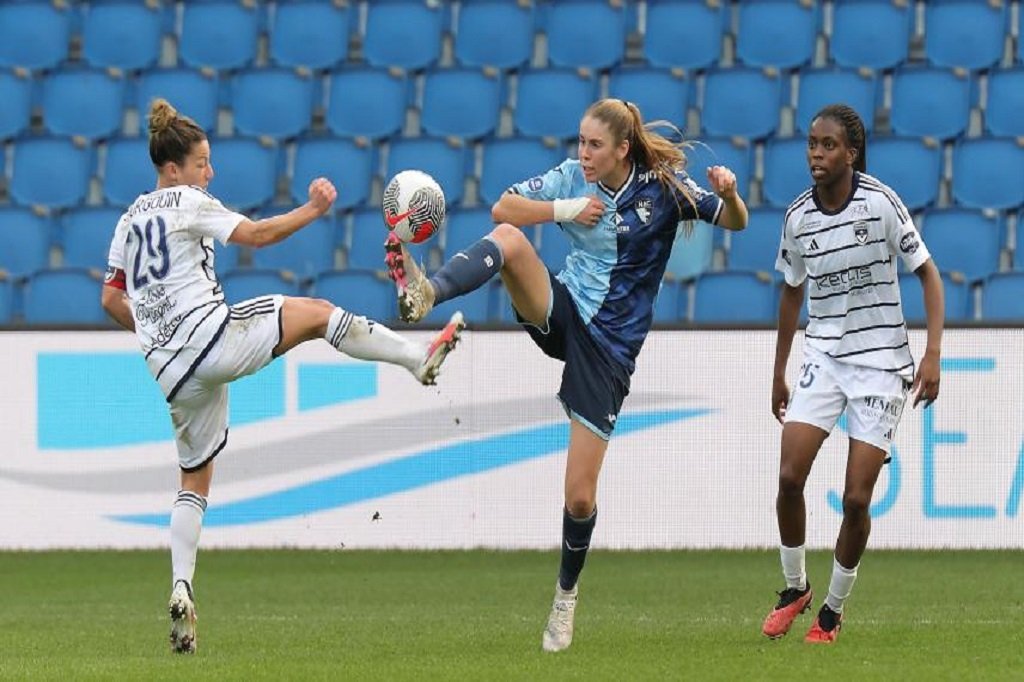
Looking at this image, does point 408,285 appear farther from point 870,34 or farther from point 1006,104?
point 870,34

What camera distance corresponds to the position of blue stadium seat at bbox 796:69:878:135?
1739cm

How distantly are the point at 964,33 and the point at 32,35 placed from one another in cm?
861

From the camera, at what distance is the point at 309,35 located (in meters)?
18.8

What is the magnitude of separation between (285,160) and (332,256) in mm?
1362

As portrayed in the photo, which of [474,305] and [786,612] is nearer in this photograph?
[786,612]

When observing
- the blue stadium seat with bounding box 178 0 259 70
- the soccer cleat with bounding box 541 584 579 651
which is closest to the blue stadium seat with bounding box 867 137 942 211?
the blue stadium seat with bounding box 178 0 259 70

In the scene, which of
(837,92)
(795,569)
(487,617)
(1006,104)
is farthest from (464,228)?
(795,569)

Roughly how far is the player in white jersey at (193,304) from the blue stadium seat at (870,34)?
1031 centimetres

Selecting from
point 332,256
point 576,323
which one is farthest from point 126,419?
point 576,323

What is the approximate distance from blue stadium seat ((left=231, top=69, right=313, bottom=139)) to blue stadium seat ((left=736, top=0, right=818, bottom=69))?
156 inches

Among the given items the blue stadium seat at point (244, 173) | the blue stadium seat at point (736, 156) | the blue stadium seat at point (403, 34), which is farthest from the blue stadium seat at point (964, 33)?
the blue stadium seat at point (244, 173)

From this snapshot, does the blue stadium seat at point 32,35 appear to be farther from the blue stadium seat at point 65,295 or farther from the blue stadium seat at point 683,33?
the blue stadium seat at point 683,33

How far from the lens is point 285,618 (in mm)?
10477

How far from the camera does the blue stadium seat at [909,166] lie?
16.8 metres
